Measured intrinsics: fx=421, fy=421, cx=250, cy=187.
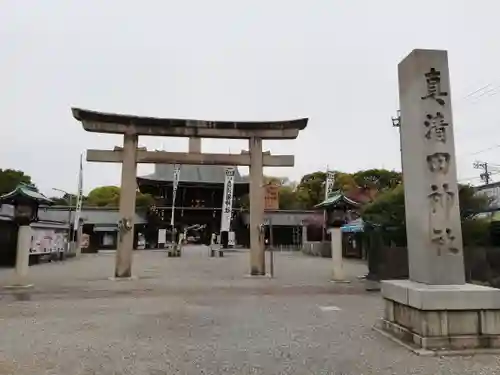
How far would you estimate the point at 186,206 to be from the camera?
158ft

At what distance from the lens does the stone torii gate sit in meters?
16.0

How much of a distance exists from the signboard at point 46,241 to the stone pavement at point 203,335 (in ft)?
44.9

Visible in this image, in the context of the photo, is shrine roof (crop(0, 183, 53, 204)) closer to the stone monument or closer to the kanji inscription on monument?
the stone monument

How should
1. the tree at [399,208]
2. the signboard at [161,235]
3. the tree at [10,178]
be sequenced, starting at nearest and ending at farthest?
the tree at [399,208] < the tree at [10,178] < the signboard at [161,235]

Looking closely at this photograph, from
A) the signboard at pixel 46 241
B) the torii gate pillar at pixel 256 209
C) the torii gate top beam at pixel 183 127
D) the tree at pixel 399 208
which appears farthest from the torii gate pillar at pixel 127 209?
the signboard at pixel 46 241

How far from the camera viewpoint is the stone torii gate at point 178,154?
16047 millimetres

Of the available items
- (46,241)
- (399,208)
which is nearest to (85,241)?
(46,241)

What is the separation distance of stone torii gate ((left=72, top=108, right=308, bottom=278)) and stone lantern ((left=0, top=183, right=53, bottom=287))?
8.31 feet

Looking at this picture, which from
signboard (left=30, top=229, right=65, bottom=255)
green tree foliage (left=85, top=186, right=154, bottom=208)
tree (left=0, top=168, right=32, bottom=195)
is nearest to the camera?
signboard (left=30, top=229, right=65, bottom=255)

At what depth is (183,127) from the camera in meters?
17.0

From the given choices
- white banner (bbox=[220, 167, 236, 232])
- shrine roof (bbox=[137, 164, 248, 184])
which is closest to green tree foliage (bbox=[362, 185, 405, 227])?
white banner (bbox=[220, 167, 236, 232])

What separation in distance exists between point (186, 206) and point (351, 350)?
43188 millimetres

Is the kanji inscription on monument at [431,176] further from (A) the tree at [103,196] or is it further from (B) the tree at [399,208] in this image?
(A) the tree at [103,196]

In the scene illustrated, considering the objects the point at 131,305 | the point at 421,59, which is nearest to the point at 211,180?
the point at 131,305
